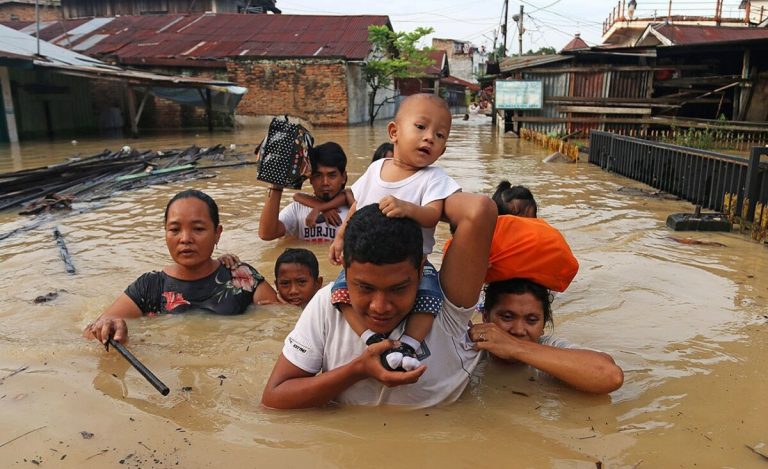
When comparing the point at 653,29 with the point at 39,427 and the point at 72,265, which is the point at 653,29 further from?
the point at 39,427

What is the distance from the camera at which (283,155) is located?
185 inches

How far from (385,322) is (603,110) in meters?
18.6

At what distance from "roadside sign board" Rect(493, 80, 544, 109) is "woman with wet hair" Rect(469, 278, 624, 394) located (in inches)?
704

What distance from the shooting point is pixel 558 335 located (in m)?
3.67

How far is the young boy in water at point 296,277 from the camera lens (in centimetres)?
401

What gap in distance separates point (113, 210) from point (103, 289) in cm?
363

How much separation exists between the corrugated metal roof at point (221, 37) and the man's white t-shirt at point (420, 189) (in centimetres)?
2238

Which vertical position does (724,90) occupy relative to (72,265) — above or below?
above

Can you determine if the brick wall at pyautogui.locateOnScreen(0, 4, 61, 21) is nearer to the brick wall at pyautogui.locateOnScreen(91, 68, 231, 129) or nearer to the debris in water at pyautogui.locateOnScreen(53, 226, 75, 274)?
the brick wall at pyautogui.locateOnScreen(91, 68, 231, 129)

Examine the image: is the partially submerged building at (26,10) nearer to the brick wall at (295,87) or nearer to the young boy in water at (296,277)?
the brick wall at (295,87)

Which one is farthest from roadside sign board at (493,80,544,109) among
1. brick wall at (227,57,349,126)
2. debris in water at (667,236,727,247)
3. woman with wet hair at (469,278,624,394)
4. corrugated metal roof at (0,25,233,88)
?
woman with wet hair at (469,278,624,394)

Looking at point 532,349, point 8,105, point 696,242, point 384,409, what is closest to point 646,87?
point 696,242

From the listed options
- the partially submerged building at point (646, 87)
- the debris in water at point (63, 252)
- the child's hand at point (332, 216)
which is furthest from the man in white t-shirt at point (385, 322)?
the partially submerged building at point (646, 87)

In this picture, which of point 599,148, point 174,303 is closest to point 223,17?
point 599,148
